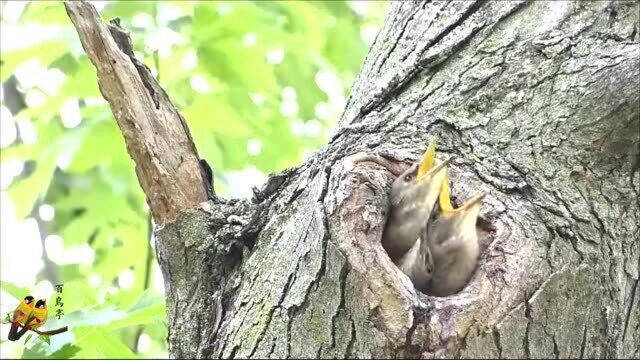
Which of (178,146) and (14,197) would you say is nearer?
(178,146)

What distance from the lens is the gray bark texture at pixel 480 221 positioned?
1.18 meters

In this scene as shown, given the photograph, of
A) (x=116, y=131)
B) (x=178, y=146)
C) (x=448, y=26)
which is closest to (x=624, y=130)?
(x=448, y=26)

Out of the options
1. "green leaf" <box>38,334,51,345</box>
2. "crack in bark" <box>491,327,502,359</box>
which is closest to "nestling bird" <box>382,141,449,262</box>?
"crack in bark" <box>491,327,502,359</box>

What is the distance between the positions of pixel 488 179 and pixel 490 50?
11.9 inches

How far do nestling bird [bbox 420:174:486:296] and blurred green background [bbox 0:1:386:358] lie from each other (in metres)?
0.95

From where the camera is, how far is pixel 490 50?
1.54 m

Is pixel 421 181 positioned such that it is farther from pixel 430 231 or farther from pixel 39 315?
pixel 39 315

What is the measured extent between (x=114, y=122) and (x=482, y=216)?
5.48ft

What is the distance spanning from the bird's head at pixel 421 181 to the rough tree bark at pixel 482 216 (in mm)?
30

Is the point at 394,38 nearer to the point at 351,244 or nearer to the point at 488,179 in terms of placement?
the point at 488,179

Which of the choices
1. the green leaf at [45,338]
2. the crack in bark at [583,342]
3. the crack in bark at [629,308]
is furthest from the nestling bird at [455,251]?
the green leaf at [45,338]

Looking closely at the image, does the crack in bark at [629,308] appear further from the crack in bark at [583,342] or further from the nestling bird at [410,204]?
the nestling bird at [410,204]

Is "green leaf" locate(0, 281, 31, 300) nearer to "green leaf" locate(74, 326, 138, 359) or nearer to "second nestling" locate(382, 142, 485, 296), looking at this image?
"green leaf" locate(74, 326, 138, 359)

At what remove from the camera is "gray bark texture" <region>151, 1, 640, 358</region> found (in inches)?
46.4
